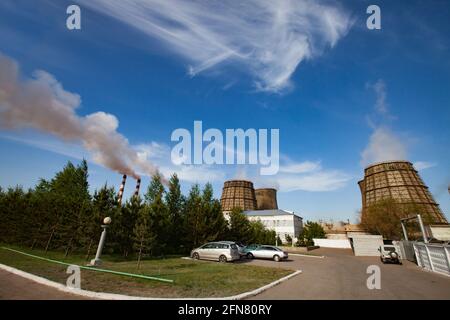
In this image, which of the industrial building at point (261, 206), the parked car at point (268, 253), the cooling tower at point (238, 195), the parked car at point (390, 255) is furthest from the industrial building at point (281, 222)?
the parked car at point (390, 255)

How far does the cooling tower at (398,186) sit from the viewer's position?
7156cm

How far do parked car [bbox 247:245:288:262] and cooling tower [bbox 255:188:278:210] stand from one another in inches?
3428

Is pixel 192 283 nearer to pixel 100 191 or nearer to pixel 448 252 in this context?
pixel 100 191

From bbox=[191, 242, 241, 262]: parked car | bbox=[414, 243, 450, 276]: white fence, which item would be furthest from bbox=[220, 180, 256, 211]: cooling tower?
bbox=[414, 243, 450, 276]: white fence

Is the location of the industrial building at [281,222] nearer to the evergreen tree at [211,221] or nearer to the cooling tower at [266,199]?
the cooling tower at [266,199]

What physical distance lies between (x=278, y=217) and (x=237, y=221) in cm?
4444

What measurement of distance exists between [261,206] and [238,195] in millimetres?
16111

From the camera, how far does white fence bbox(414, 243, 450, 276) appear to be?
50.5ft

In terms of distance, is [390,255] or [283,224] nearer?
[390,255]

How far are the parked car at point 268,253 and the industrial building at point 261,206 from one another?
163 feet

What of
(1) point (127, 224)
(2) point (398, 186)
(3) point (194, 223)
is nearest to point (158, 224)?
(1) point (127, 224)

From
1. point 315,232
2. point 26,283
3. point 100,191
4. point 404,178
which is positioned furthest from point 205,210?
point 404,178

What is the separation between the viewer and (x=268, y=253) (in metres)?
25.3

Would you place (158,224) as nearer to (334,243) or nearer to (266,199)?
(334,243)
